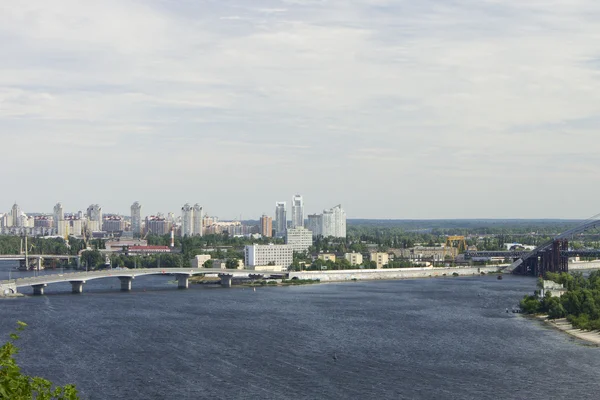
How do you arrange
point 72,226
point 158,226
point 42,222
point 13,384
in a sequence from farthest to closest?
point 42,222
point 72,226
point 158,226
point 13,384

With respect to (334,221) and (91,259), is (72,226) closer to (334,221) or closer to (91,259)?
(334,221)

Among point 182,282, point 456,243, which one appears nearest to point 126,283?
point 182,282

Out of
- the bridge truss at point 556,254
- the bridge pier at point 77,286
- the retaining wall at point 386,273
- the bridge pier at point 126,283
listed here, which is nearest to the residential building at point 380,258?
the retaining wall at point 386,273

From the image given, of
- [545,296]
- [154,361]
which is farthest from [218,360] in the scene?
[545,296]

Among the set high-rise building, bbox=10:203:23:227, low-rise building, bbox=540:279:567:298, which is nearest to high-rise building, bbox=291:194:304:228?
high-rise building, bbox=10:203:23:227

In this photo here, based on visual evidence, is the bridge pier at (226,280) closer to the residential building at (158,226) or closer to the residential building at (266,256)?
the residential building at (266,256)

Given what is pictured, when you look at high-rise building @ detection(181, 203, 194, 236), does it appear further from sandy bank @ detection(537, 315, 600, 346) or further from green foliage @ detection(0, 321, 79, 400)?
green foliage @ detection(0, 321, 79, 400)
